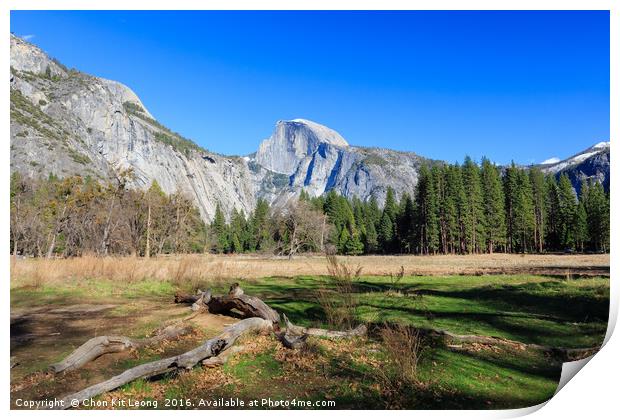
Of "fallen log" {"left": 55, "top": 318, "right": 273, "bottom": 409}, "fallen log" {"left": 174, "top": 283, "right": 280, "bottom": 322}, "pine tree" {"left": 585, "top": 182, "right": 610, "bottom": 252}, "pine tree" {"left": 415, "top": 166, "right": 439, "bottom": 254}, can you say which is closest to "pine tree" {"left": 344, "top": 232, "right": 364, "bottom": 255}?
"pine tree" {"left": 415, "top": 166, "right": 439, "bottom": 254}

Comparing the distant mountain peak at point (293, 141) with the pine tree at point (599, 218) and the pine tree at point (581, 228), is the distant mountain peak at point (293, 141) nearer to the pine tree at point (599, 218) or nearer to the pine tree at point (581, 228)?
the pine tree at point (599, 218)

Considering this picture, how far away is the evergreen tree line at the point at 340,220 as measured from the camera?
8.73m

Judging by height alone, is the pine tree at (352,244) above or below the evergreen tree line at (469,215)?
below

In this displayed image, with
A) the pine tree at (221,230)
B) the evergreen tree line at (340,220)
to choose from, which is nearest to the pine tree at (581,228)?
the evergreen tree line at (340,220)

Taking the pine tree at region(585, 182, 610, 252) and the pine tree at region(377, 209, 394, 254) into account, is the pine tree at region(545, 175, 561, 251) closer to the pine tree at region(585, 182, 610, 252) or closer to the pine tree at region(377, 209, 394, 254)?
the pine tree at region(585, 182, 610, 252)

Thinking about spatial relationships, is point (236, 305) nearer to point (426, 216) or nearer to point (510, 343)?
point (510, 343)

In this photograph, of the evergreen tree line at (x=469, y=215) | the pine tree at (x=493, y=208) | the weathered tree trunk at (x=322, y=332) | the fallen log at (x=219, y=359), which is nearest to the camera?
the fallen log at (x=219, y=359)

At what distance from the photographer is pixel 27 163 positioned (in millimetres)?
7395

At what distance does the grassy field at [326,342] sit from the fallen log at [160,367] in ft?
0.39

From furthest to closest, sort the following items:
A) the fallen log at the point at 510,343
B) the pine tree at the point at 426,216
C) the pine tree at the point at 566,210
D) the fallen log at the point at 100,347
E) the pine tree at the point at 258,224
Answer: the pine tree at the point at 258,224
the pine tree at the point at 426,216
the pine tree at the point at 566,210
the fallen log at the point at 510,343
the fallen log at the point at 100,347

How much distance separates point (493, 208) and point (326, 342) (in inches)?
1437

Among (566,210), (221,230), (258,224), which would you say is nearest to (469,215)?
(258,224)

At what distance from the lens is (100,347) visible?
4.16 m
